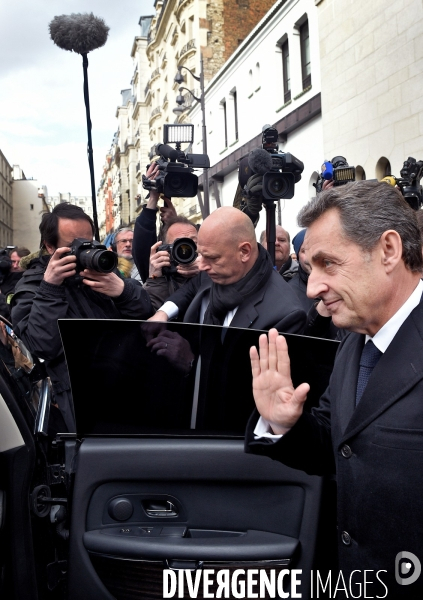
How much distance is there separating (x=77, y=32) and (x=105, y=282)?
2.28 meters

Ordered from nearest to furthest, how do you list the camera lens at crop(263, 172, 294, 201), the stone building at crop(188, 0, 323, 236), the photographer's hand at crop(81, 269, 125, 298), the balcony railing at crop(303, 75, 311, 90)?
the photographer's hand at crop(81, 269, 125, 298) → the camera lens at crop(263, 172, 294, 201) → the stone building at crop(188, 0, 323, 236) → the balcony railing at crop(303, 75, 311, 90)

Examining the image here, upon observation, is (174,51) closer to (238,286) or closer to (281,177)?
(281,177)

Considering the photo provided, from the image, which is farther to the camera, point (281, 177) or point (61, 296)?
point (281, 177)

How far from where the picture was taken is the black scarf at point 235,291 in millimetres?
2959

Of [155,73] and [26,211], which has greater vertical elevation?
[155,73]

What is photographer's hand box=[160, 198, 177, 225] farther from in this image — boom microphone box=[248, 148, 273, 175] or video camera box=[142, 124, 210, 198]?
boom microphone box=[248, 148, 273, 175]

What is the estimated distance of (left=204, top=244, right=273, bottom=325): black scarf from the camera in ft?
9.71

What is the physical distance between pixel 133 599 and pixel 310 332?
65.6 inches

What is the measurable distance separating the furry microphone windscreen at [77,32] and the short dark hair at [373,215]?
342cm

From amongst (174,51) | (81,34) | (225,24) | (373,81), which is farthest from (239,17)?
(81,34)

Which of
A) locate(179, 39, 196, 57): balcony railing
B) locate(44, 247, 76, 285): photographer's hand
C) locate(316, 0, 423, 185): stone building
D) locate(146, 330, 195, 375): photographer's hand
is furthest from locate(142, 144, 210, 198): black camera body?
locate(179, 39, 196, 57): balcony railing

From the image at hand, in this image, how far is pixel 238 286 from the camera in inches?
119

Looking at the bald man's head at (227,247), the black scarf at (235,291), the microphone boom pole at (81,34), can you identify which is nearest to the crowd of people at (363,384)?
the black scarf at (235,291)

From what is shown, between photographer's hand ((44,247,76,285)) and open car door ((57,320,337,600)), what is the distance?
118 cm
